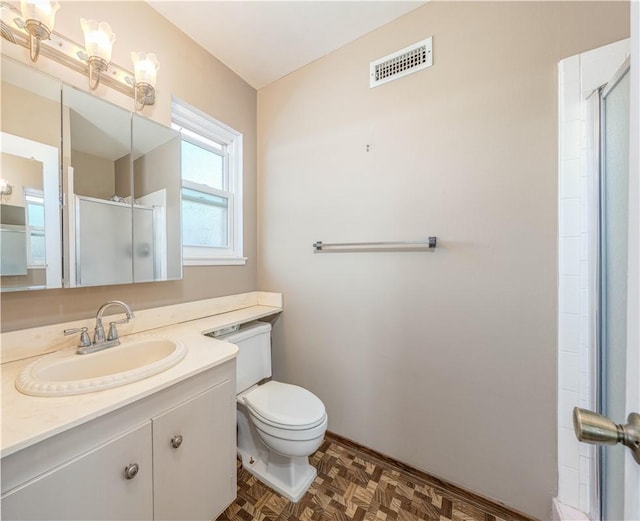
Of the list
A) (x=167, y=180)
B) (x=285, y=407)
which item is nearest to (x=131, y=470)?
(x=285, y=407)

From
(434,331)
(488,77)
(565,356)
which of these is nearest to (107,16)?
(488,77)

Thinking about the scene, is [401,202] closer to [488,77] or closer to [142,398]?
[488,77]

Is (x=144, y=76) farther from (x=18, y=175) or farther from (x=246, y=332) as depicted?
(x=246, y=332)

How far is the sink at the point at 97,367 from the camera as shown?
2.52 ft

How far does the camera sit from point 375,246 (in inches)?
59.0

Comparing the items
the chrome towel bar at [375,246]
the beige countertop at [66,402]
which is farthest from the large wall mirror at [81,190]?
the chrome towel bar at [375,246]

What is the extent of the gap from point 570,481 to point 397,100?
6.37 ft

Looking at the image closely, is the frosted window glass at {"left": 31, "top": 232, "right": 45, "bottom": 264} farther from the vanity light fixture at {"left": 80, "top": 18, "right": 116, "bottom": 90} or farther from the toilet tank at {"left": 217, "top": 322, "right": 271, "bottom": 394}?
the toilet tank at {"left": 217, "top": 322, "right": 271, "bottom": 394}

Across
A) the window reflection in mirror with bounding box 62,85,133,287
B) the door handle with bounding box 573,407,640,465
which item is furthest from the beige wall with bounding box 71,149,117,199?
the door handle with bounding box 573,407,640,465

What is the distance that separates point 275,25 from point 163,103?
0.79 m

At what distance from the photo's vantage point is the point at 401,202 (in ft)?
4.69

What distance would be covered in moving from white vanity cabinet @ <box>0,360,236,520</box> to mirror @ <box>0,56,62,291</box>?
670 millimetres

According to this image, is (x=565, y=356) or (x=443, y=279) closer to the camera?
(x=565, y=356)

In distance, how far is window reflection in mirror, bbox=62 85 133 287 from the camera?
43.2 inches
